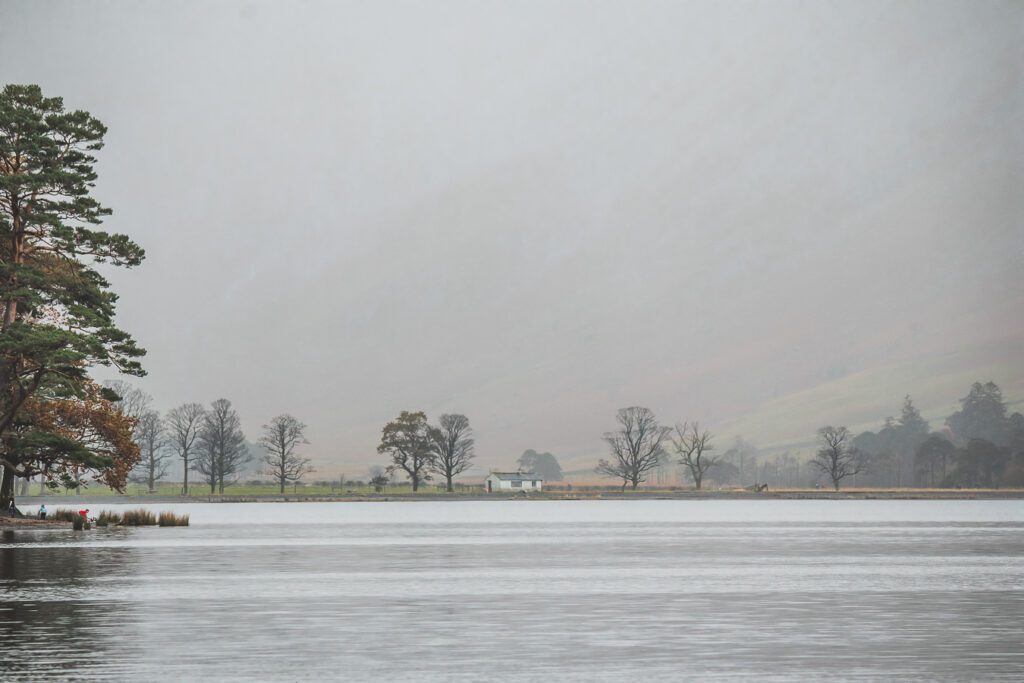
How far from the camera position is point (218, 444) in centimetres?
18062

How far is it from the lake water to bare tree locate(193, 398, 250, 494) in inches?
4913

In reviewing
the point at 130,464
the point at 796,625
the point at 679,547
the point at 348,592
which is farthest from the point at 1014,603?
the point at 130,464

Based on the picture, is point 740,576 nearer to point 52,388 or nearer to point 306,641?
point 306,641

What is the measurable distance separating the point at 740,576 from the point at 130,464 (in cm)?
5020

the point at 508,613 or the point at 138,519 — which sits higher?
the point at 138,519

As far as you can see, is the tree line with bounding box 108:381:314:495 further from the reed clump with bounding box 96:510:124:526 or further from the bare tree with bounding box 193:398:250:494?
the reed clump with bounding box 96:510:124:526

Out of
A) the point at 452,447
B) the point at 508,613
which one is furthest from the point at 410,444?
the point at 508,613

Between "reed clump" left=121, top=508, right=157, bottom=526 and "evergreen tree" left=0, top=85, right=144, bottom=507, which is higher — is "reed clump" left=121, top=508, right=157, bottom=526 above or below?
below

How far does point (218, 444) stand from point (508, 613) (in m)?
158

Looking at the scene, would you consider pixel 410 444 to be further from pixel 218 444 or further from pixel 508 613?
pixel 508 613

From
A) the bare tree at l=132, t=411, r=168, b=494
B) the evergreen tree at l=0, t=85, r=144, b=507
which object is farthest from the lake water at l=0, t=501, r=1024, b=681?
the bare tree at l=132, t=411, r=168, b=494

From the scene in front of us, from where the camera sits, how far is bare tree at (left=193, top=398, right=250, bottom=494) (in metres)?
181

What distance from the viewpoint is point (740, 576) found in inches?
1622

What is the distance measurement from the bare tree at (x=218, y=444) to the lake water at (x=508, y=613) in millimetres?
124797
